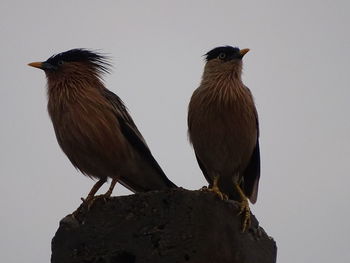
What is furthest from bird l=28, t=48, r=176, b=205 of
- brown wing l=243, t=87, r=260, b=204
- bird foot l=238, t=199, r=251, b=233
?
bird foot l=238, t=199, r=251, b=233

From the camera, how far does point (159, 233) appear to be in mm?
5453

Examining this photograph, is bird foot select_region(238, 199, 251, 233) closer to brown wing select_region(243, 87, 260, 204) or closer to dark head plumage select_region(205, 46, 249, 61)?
brown wing select_region(243, 87, 260, 204)

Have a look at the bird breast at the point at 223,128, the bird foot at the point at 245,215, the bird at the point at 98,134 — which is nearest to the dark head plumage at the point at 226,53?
the bird breast at the point at 223,128

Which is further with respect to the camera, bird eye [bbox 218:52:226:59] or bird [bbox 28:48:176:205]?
bird eye [bbox 218:52:226:59]

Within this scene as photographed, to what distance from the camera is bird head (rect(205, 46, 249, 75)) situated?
29.3ft

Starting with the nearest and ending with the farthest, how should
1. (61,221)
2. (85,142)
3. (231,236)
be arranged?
(231,236) → (61,221) → (85,142)

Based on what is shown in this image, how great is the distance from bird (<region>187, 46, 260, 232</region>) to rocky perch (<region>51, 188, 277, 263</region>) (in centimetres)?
197

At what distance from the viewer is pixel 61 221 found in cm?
612

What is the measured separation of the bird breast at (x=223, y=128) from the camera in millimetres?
7957

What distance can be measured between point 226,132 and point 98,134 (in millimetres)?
1674

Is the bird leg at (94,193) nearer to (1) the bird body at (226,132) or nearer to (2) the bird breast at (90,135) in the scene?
(2) the bird breast at (90,135)

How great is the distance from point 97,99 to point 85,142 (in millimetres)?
724

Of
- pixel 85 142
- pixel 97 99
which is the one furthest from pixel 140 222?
pixel 97 99

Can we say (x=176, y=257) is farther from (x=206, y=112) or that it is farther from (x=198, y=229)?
(x=206, y=112)
